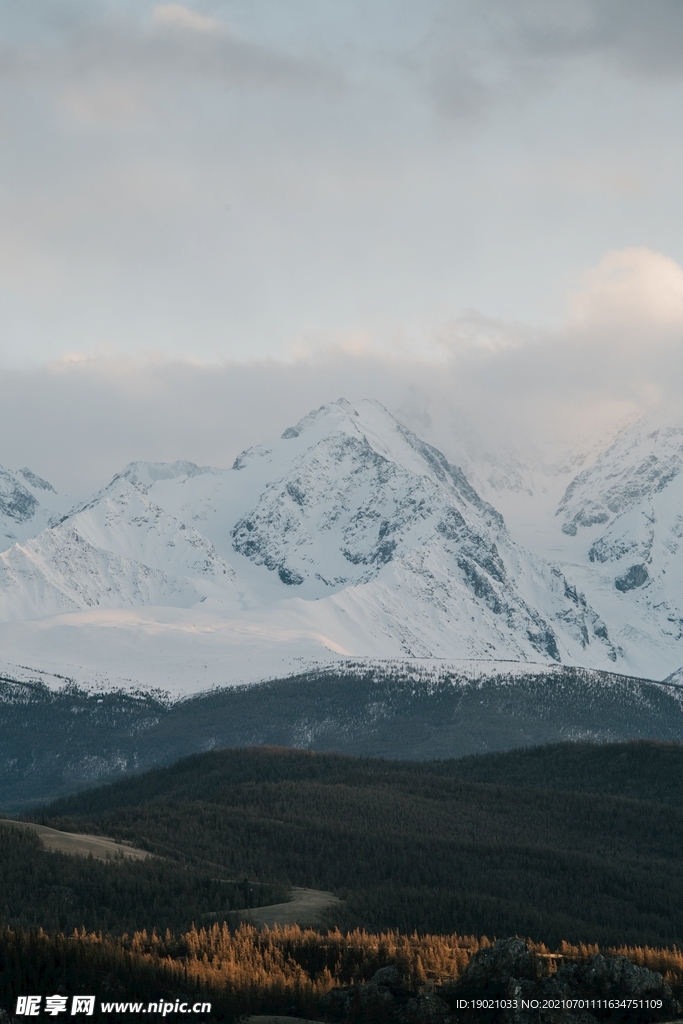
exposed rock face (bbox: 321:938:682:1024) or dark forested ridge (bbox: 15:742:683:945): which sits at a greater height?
dark forested ridge (bbox: 15:742:683:945)

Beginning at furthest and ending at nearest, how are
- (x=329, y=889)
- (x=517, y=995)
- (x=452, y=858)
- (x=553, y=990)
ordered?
(x=452, y=858), (x=329, y=889), (x=553, y=990), (x=517, y=995)

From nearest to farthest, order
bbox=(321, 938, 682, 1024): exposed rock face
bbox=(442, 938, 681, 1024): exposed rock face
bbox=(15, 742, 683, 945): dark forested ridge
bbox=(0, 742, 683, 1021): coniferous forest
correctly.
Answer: bbox=(442, 938, 681, 1024): exposed rock face → bbox=(321, 938, 682, 1024): exposed rock face → bbox=(0, 742, 683, 1021): coniferous forest → bbox=(15, 742, 683, 945): dark forested ridge

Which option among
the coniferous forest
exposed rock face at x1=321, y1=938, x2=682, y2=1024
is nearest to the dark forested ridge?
the coniferous forest

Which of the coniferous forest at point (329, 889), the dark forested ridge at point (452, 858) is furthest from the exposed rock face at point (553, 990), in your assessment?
the dark forested ridge at point (452, 858)

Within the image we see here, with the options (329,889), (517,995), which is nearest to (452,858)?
(329,889)

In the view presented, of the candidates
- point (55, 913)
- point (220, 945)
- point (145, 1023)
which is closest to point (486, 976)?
point (145, 1023)

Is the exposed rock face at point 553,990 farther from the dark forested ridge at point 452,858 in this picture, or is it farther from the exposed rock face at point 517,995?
the dark forested ridge at point 452,858

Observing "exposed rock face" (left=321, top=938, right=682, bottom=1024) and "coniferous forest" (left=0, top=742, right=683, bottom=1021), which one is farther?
"coniferous forest" (left=0, top=742, right=683, bottom=1021)

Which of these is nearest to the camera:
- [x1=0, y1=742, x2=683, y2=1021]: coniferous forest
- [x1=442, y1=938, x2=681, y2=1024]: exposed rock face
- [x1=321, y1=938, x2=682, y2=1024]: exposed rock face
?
[x1=442, y1=938, x2=681, y2=1024]: exposed rock face

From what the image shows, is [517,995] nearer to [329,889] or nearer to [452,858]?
[329,889]

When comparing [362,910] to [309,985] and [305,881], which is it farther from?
[309,985]

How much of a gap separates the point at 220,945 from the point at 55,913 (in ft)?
119

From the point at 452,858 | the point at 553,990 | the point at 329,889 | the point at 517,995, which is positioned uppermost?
the point at 452,858

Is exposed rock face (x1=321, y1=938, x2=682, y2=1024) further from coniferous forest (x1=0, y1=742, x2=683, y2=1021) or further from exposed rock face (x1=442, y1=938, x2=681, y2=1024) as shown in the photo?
coniferous forest (x1=0, y1=742, x2=683, y2=1021)
